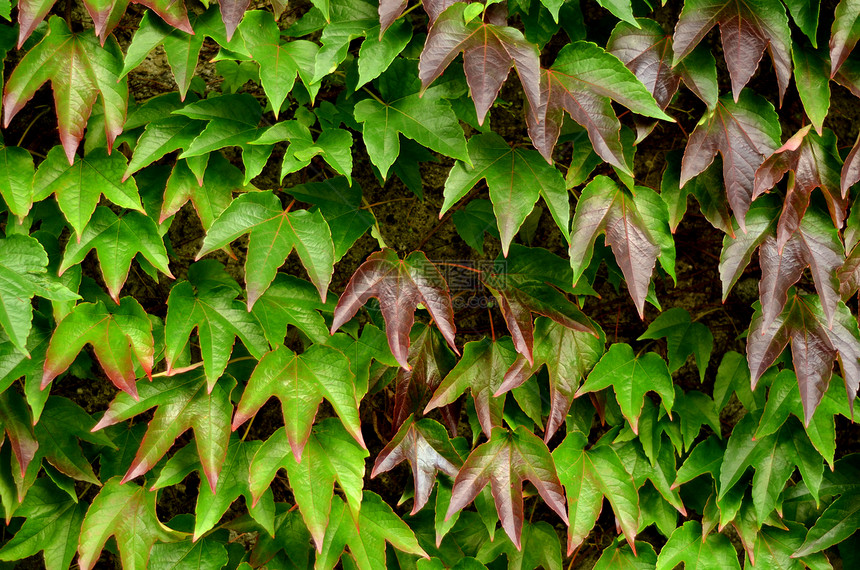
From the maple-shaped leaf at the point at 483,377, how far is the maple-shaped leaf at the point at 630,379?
0.15 m

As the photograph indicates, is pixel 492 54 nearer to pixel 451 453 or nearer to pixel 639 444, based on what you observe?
pixel 451 453

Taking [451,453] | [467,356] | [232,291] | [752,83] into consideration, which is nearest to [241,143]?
[232,291]

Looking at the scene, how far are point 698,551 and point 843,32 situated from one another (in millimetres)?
1017

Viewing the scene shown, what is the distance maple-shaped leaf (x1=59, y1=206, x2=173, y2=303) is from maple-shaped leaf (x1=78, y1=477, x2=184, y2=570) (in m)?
0.42

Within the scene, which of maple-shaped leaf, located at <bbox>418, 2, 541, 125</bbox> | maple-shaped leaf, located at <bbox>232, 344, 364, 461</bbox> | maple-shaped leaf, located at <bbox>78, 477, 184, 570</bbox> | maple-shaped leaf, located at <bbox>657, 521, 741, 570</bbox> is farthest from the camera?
maple-shaped leaf, located at <bbox>657, 521, 741, 570</bbox>

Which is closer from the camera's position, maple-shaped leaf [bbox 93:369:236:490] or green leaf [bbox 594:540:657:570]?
maple-shaped leaf [bbox 93:369:236:490]

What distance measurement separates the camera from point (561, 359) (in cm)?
125

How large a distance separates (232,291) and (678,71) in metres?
0.87

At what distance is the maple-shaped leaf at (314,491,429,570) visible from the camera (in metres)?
1.24

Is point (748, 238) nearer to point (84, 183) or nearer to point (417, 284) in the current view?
point (417, 284)

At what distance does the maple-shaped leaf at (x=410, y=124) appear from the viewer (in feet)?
3.59

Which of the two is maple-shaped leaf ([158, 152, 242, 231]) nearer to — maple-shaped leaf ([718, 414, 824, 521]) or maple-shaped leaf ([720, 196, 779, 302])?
maple-shaped leaf ([720, 196, 779, 302])

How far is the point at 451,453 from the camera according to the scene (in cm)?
127

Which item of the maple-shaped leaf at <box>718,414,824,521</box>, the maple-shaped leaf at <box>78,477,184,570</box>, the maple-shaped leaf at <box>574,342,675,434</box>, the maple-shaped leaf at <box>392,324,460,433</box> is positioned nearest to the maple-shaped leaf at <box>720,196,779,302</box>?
the maple-shaped leaf at <box>574,342,675,434</box>
